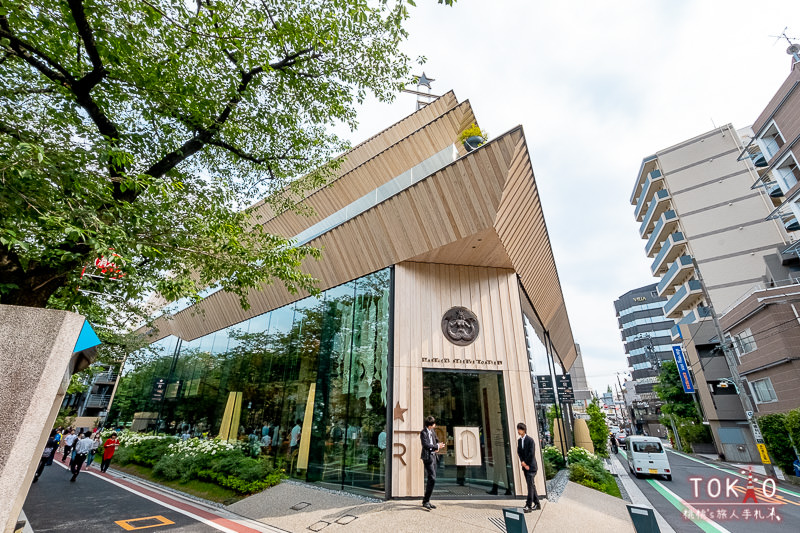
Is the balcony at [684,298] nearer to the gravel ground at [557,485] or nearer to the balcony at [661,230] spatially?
the balcony at [661,230]

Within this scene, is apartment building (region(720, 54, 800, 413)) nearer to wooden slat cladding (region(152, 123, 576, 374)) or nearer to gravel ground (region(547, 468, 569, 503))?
gravel ground (region(547, 468, 569, 503))

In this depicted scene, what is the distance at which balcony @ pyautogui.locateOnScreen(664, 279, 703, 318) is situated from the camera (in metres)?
30.5

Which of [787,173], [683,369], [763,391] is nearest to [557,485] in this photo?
[763,391]

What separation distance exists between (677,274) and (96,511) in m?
41.5

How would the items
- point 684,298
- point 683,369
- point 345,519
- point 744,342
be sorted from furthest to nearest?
point 684,298
point 683,369
point 744,342
point 345,519

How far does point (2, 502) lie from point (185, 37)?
6.99 meters

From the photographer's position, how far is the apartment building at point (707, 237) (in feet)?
89.7

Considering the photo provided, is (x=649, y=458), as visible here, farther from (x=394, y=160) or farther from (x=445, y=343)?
(x=394, y=160)

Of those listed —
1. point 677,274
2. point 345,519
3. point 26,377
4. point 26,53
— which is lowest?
point 345,519

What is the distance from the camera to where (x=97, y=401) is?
138 ft

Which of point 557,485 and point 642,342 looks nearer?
point 557,485

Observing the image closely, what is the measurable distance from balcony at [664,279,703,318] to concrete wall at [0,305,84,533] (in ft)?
131

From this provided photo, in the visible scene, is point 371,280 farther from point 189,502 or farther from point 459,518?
point 189,502

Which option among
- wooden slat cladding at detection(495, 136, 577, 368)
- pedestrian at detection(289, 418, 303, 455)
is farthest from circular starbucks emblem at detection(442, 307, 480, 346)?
pedestrian at detection(289, 418, 303, 455)
